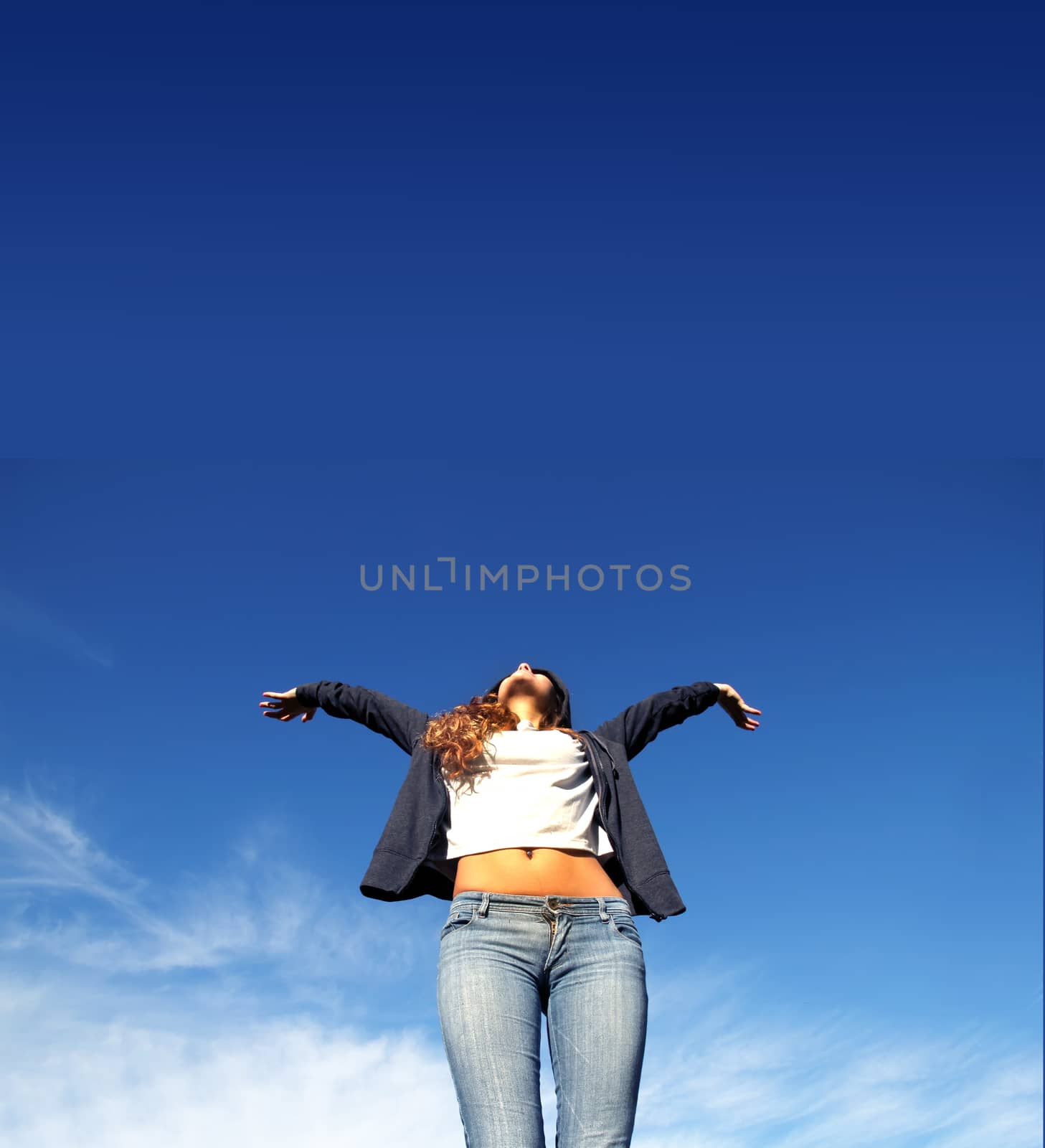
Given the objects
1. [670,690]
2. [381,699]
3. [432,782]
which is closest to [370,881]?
[432,782]

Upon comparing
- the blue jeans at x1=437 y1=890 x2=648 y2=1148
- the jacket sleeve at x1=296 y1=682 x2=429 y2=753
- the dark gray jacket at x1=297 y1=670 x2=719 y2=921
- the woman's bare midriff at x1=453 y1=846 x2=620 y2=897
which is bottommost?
the blue jeans at x1=437 y1=890 x2=648 y2=1148

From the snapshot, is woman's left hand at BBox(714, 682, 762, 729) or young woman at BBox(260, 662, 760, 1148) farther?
woman's left hand at BBox(714, 682, 762, 729)

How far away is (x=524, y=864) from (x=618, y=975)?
Result: 2.39ft

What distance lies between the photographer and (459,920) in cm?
530

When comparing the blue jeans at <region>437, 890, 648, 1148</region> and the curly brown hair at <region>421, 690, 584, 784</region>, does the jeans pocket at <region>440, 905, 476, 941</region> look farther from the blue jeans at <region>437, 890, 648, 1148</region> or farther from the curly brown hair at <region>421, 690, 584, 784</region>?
the curly brown hair at <region>421, 690, 584, 784</region>

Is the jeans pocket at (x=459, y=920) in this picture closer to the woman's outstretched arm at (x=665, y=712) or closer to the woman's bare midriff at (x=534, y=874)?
the woman's bare midriff at (x=534, y=874)

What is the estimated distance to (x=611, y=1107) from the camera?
192 inches

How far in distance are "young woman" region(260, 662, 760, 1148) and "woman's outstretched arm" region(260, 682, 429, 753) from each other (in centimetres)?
1

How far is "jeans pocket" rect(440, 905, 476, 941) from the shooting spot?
5.27 metres

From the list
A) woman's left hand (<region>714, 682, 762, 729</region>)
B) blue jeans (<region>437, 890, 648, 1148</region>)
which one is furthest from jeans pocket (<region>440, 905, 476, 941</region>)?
woman's left hand (<region>714, 682, 762, 729</region>)

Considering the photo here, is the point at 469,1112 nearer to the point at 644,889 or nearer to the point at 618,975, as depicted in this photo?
the point at 618,975

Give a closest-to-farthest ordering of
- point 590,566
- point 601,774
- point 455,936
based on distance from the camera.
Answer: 1. point 455,936
2. point 601,774
3. point 590,566

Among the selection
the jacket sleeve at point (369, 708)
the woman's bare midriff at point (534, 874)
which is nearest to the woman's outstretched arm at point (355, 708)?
the jacket sleeve at point (369, 708)

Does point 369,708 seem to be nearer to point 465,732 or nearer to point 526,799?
point 465,732
